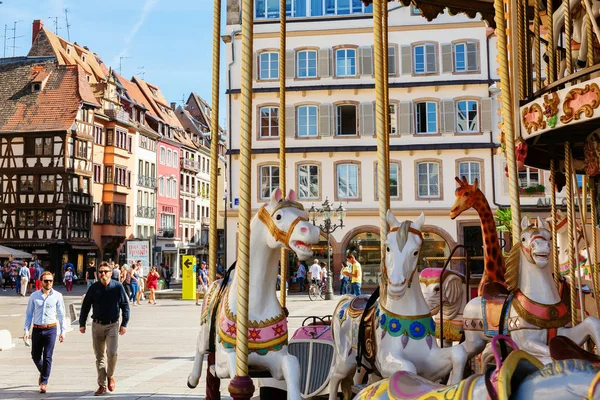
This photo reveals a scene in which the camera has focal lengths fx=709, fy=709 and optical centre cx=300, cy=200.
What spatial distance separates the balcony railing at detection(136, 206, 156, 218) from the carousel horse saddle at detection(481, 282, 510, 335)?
52.7 m

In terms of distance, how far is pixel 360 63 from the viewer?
33.8 metres

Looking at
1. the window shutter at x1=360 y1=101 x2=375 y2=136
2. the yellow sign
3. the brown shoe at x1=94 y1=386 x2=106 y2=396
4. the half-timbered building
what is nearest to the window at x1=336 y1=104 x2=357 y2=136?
Answer: the window shutter at x1=360 y1=101 x2=375 y2=136

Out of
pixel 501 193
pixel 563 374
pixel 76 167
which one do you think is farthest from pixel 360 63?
pixel 563 374

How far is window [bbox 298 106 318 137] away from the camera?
34031 mm

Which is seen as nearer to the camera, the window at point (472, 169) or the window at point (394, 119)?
the window at point (472, 169)

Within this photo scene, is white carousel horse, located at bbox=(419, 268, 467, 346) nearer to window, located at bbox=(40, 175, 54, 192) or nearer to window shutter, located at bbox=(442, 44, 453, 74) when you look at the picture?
window shutter, located at bbox=(442, 44, 453, 74)

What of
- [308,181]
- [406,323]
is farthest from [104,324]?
[308,181]

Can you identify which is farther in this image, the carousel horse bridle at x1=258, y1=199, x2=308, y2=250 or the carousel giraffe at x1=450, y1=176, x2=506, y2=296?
the carousel giraffe at x1=450, y1=176, x2=506, y2=296

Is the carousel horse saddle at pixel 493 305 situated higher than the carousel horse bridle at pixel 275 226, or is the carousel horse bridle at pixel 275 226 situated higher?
the carousel horse bridle at pixel 275 226

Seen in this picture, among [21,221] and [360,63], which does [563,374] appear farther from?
[21,221]

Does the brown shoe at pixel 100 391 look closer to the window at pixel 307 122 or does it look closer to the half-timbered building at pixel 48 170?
the window at pixel 307 122

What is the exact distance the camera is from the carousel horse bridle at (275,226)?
16.3 feet

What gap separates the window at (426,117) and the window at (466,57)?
6.87 ft

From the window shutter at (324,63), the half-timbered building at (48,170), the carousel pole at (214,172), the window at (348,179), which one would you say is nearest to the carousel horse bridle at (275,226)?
the carousel pole at (214,172)
